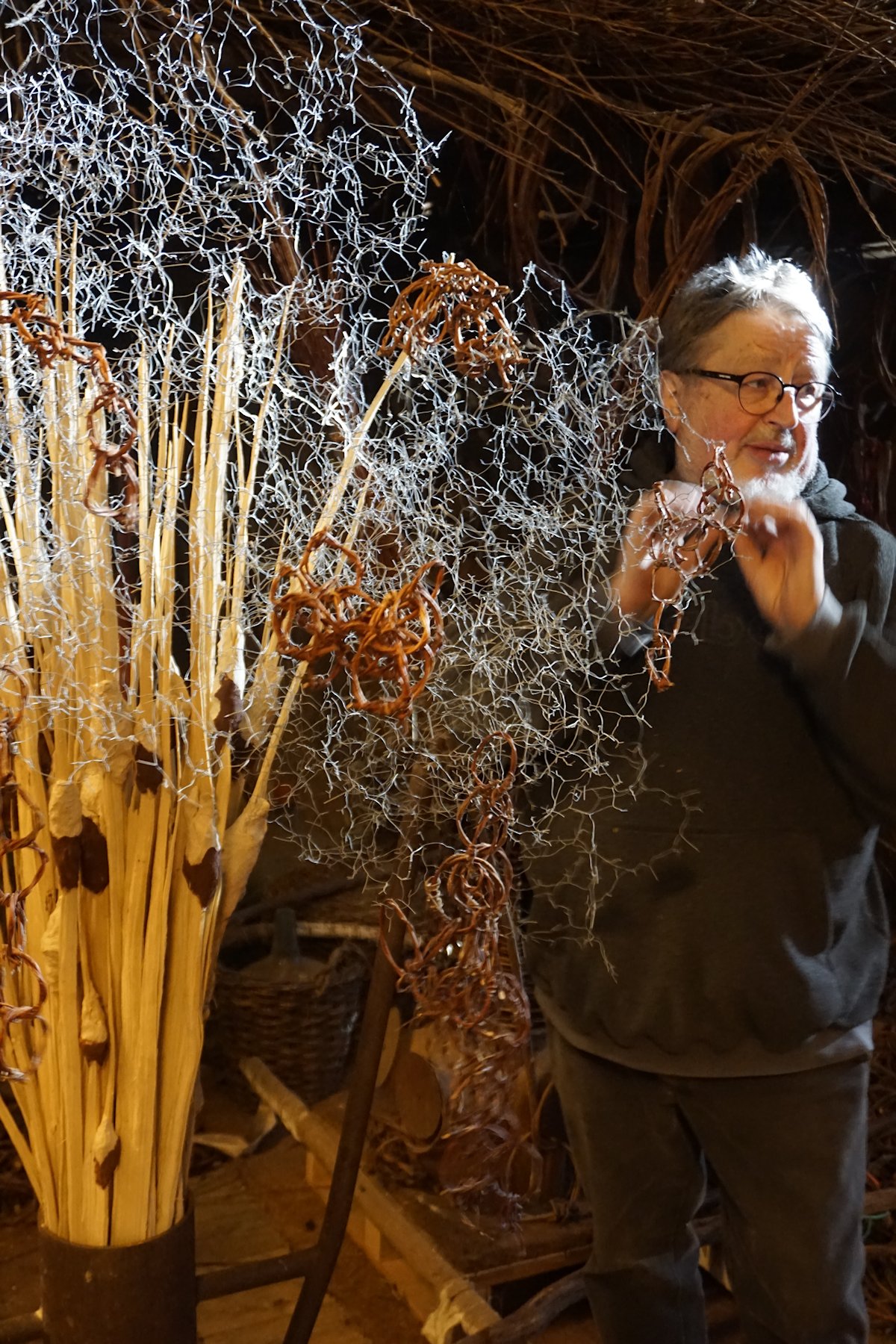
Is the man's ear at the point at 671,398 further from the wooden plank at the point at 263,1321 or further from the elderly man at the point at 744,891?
the wooden plank at the point at 263,1321

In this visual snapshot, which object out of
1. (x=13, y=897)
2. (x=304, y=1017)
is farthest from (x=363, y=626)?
(x=304, y=1017)

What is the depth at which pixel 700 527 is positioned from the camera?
631mm

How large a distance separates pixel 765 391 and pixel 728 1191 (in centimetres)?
62

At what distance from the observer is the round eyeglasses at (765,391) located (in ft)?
2.19

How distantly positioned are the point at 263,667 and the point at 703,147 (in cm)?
53

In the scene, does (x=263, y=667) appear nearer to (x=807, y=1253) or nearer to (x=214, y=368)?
(x=214, y=368)

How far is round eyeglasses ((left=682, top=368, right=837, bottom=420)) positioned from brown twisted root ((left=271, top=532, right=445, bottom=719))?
23cm

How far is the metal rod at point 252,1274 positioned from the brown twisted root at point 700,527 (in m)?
0.56

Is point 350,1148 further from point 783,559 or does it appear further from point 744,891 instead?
point 783,559

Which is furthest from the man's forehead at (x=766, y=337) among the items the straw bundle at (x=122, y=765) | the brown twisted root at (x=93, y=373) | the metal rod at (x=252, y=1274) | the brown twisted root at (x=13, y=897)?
the metal rod at (x=252, y=1274)

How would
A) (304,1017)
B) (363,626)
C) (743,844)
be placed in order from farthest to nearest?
(304,1017), (743,844), (363,626)

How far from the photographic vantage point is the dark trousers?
823 mm

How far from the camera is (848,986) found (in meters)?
0.83

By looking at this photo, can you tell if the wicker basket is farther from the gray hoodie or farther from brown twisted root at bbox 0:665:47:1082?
brown twisted root at bbox 0:665:47:1082
